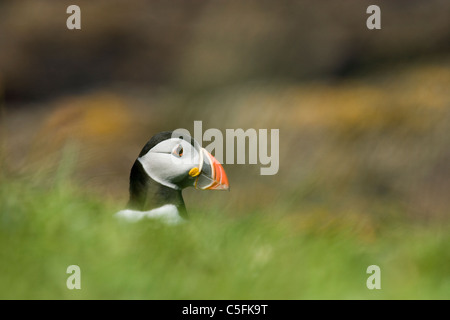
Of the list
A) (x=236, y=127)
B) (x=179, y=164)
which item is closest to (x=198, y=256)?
(x=179, y=164)

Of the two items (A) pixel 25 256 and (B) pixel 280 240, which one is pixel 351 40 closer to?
(B) pixel 280 240

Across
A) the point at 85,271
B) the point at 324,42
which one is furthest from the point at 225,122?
the point at 85,271

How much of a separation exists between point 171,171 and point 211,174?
0.19 metres

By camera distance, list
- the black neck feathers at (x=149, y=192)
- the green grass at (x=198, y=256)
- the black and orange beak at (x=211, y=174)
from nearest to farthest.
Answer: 1. the green grass at (x=198, y=256)
2. the black neck feathers at (x=149, y=192)
3. the black and orange beak at (x=211, y=174)

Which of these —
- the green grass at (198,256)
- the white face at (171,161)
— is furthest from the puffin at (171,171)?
the green grass at (198,256)

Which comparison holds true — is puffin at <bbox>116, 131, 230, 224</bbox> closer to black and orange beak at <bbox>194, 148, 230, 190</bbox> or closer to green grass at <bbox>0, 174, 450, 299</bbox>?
black and orange beak at <bbox>194, 148, 230, 190</bbox>

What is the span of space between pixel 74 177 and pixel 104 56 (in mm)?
4433

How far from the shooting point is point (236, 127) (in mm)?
4270

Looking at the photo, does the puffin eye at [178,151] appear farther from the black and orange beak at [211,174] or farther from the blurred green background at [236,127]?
the blurred green background at [236,127]

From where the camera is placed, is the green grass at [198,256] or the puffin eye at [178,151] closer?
the green grass at [198,256]

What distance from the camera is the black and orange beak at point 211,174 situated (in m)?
2.89

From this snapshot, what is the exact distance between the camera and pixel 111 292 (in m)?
1.56

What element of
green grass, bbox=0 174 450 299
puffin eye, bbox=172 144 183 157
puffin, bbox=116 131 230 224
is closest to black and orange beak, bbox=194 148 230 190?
puffin, bbox=116 131 230 224

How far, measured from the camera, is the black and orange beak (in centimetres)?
289
